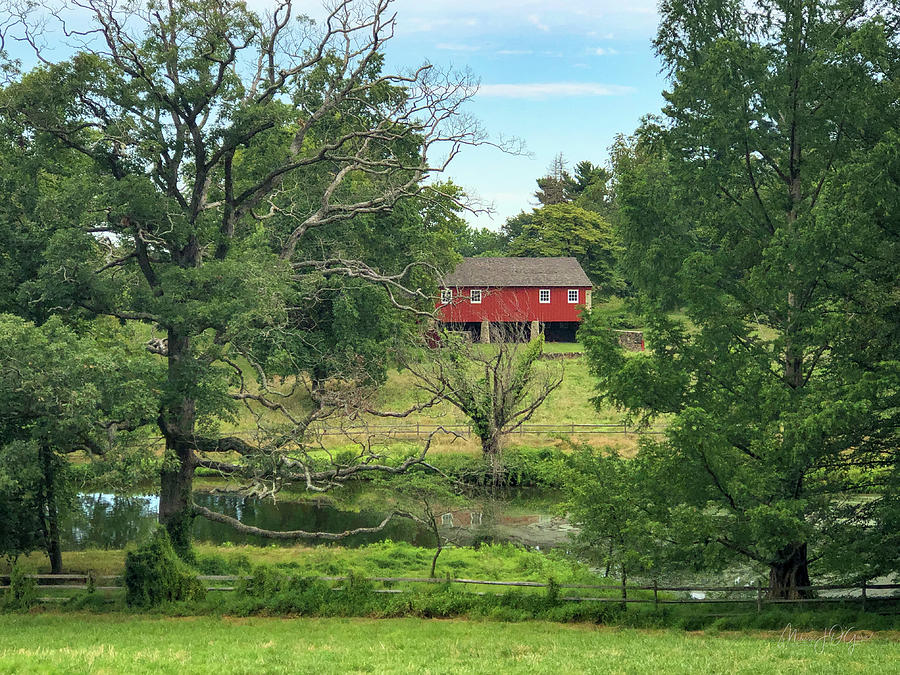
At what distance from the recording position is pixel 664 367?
15070mm

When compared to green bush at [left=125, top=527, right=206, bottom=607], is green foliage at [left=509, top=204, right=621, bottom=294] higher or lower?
higher

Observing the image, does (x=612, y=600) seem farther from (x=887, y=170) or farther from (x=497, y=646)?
(x=887, y=170)

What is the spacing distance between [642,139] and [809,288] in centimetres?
487

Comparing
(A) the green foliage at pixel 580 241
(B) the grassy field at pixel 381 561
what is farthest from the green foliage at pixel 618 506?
(A) the green foliage at pixel 580 241

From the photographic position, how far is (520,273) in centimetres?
5769

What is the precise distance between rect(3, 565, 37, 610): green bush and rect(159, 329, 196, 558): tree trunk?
3.45 m

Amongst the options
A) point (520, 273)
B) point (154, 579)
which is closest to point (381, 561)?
point (154, 579)

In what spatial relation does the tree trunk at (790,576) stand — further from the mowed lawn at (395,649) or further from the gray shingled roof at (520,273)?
the gray shingled roof at (520,273)

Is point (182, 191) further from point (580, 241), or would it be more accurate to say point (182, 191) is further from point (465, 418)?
point (580, 241)

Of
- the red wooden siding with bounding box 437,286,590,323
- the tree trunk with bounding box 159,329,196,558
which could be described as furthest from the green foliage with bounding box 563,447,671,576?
the red wooden siding with bounding box 437,286,590,323

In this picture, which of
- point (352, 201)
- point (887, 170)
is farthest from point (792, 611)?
point (352, 201)

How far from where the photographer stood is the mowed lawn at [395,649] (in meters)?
11.4

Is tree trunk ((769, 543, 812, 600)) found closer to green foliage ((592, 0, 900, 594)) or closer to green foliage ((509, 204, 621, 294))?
green foliage ((592, 0, 900, 594))

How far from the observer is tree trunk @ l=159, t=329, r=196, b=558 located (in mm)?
20297
